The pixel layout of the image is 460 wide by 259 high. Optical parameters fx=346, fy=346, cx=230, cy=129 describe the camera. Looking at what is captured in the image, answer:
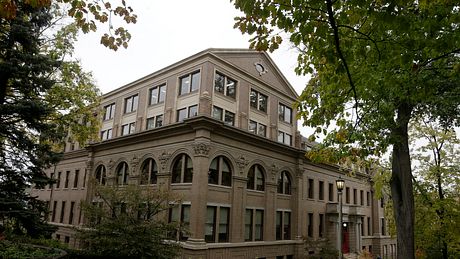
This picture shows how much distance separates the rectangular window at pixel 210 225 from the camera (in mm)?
24142

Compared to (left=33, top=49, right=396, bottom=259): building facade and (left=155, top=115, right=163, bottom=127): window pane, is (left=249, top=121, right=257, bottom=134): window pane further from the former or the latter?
(left=155, top=115, right=163, bottom=127): window pane

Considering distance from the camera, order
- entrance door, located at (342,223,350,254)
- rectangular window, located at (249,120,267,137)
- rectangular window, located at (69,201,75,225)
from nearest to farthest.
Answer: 1. rectangular window, located at (249,120,267,137)
2. rectangular window, located at (69,201,75,225)
3. entrance door, located at (342,223,350,254)

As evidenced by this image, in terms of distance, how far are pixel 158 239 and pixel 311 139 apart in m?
8.09

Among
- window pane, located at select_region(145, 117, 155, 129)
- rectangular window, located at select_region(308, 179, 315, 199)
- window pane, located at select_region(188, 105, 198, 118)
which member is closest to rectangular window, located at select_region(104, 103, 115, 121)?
window pane, located at select_region(145, 117, 155, 129)

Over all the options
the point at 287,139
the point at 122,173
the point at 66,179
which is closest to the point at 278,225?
the point at 287,139

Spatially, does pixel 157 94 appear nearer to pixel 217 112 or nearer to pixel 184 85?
pixel 184 85

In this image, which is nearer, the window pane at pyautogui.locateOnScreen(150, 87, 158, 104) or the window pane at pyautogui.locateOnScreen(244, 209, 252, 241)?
the window pane at pyautogui.locateOnScreen(244, 209, 252, 241)

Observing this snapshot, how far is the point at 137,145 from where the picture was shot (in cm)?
2972

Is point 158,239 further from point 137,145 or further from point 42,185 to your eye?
point 137,145

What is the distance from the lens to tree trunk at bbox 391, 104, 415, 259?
13.7 m

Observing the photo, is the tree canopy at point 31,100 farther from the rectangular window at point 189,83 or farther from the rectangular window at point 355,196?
the rectangular window at point 355,196

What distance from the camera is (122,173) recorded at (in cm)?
3142

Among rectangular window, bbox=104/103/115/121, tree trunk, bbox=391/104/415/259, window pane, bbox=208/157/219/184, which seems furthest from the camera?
rectangular window, bbox=104/103/115/121

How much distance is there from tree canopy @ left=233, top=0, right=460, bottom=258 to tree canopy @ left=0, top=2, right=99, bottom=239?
13096 mm
